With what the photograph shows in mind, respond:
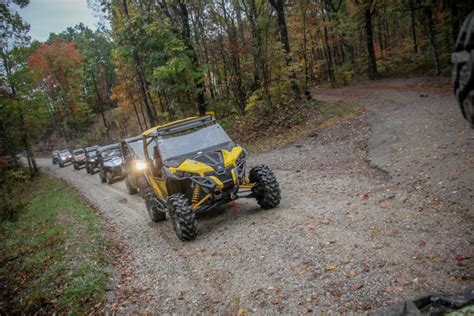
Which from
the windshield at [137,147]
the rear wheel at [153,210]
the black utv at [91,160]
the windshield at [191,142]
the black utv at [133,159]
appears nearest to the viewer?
the windshield at [191,142]

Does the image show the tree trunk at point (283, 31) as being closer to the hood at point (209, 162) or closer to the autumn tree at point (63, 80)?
the hood at point (209, 162)

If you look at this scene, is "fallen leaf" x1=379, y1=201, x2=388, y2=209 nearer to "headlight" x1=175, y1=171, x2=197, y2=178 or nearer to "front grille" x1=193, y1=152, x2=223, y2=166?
"front grille" x1=193, y1=152, x2=223, y2=166

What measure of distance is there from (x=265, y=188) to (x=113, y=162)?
12.5 meters

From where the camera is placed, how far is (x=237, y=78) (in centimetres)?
2217

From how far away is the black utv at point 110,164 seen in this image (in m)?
17.5

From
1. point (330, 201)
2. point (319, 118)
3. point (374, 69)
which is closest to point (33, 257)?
point (330, 201)

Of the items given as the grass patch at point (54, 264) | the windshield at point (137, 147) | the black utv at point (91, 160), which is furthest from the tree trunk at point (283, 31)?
the black utv at point (91, 160)

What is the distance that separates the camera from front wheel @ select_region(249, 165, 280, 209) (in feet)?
23.9

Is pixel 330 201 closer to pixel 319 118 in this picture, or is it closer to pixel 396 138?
pixel 396 138

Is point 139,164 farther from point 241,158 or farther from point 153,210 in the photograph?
point 241,158

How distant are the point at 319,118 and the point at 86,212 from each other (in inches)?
466

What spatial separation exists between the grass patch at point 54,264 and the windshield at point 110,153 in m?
6.29

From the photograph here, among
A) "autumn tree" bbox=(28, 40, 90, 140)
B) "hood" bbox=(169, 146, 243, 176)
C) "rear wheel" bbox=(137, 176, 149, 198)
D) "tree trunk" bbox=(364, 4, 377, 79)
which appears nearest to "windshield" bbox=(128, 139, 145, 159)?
"rear wheel" bbox=(137, 176, 149, 198)

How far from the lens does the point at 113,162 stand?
17641 millimetres
